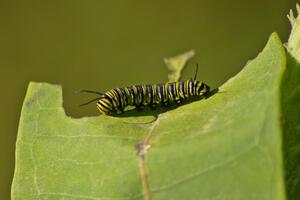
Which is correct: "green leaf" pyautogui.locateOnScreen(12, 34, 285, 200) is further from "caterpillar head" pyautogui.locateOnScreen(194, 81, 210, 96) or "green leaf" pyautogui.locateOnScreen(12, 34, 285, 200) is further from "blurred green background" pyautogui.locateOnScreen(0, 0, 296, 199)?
"blurred green background" pyautogui.locateOnScreen(0, 0, 296, 199)

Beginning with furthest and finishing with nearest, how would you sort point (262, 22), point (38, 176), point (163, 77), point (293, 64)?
1. point (262, 22)
2. point (163, 77)
3. point (38, 176)
4. point (293, 64)

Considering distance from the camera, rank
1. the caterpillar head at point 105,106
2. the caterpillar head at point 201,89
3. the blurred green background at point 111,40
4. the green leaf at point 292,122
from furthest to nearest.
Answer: the blurred green background at point 111,40 → the caterpillar head at point 105,106 → the caterpillar head at point 201,89 → the green leaf at point 292,122

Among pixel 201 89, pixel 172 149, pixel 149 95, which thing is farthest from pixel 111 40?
pixel 172 149

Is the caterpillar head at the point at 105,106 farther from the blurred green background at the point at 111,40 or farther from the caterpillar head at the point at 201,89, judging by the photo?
the blurred green background at the point at 111,40

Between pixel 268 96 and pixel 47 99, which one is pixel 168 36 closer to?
pixel 47 99

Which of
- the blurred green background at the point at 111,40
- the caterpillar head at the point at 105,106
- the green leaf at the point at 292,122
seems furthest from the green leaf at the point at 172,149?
the blurred green background at the point at 111,40

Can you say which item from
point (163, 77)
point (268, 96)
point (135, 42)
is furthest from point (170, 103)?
point (135, 42)

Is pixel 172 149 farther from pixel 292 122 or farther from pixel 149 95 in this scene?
pixel 149 95
